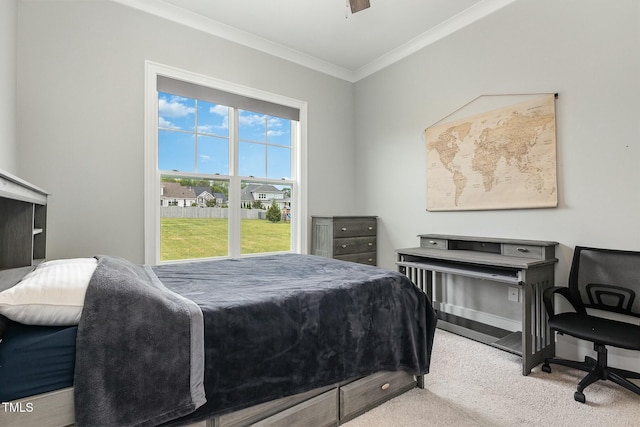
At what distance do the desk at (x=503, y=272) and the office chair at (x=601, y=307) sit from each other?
0.14 m

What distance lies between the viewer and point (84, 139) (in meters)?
2.71

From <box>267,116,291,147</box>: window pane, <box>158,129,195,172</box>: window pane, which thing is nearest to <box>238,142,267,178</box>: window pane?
<box>267,116,291,147</box>: window pane

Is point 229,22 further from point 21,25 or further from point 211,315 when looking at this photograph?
point 211,315

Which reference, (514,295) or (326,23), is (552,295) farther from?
(326,23)

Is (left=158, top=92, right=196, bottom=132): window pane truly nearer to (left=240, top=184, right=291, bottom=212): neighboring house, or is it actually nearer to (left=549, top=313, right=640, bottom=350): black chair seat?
(left=240, top=184, right=291, bottom=212): neighboring house

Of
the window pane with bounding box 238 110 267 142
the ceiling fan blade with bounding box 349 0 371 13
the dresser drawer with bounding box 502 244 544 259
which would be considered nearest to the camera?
the ceiling fan blade with bounding box 349 0 371 13

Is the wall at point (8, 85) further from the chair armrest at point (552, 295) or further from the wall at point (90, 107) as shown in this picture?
the chair armrest at point (552, 295)

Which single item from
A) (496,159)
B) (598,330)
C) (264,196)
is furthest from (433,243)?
(264,196)

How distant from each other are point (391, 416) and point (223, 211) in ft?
8.67

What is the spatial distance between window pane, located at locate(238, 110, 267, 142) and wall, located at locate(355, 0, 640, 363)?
5.59 ft

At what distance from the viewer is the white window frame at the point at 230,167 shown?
3004mm

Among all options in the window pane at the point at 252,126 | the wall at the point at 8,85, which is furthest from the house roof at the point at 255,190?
the wall at the point at 8,85

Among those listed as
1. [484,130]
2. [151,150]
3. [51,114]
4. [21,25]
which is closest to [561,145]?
[484,130]

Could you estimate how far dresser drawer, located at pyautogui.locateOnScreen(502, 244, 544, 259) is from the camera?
2498 millimetres
